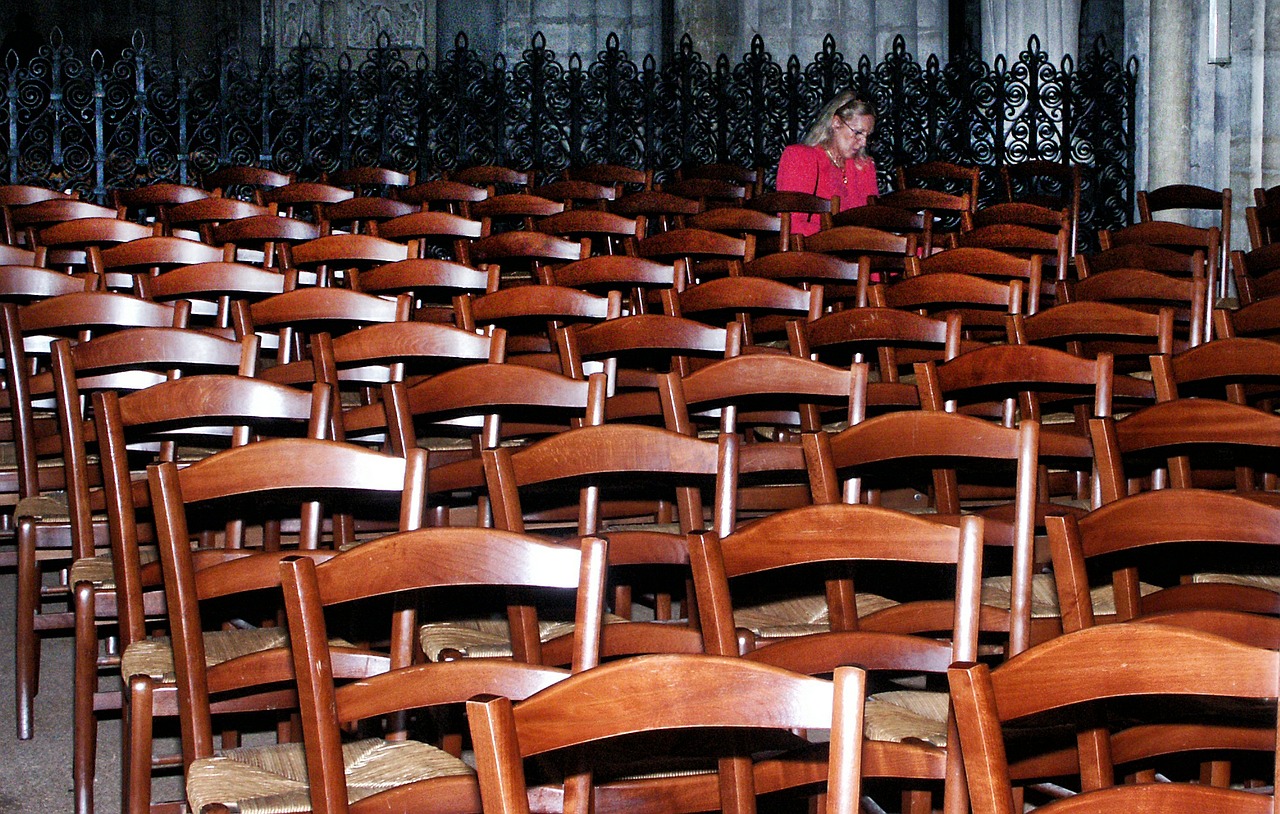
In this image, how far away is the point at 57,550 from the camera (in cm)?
357

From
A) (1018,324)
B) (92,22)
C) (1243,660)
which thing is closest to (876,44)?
(1018,324)

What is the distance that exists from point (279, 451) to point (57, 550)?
4.33ft

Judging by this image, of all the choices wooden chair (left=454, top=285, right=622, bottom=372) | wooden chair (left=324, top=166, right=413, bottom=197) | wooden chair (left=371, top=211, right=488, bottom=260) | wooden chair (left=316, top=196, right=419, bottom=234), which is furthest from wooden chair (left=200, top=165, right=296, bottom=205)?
wooden chair (left=454, top=285, right=622, bottom=372)

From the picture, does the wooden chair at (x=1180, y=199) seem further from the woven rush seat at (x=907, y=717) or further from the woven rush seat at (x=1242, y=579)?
the woven rush seat at (x=907, y=717)

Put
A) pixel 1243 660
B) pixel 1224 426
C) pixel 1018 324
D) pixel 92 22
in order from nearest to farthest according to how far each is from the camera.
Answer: pixel 1243 660, pixel 1224 426, pixel 1018 324, pixel 92 22

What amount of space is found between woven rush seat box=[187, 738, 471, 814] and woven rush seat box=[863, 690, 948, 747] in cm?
71

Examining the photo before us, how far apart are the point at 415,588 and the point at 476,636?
107cm

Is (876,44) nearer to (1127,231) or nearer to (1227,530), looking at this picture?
(1127,231)

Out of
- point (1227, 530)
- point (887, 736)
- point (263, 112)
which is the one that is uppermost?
point (263, 112)

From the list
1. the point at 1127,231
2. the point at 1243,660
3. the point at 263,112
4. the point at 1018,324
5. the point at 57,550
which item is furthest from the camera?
the point at 263,112

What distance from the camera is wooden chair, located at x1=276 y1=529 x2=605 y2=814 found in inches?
73.1

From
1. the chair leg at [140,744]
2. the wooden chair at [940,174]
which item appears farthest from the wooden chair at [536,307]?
the wooden chair at [940,174]

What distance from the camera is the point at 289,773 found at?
245 cm

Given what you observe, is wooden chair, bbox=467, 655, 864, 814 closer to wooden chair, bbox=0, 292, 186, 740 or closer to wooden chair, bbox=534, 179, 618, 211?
wooden chair, bbox=0, 292, 186, 740
